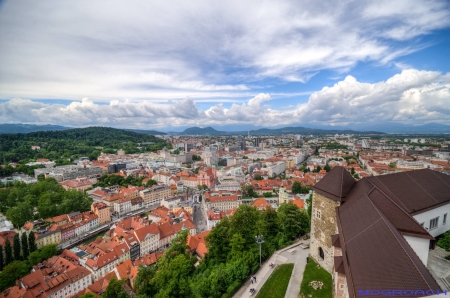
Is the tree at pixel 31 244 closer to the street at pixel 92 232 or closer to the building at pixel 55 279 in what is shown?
the building at pixel 55 279

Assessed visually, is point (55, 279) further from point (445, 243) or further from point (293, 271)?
point (445, 243)

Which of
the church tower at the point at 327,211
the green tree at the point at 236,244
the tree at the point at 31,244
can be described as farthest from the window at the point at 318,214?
the tree at the point at 31,244

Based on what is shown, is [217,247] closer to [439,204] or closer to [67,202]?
[439,204]

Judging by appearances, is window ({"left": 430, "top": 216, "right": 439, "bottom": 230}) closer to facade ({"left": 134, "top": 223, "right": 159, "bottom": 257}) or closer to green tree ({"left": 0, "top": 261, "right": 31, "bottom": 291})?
facade ({"left": 134, "top": 223, "right": 159, "bottom": 257})

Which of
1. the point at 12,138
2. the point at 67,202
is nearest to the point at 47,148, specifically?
the point at 12,138

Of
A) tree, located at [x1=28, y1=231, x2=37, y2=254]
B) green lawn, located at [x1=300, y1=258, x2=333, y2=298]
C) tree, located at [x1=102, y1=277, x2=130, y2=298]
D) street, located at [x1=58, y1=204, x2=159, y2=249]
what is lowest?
street, located at [x1=58, y1=204, x2=159, y2=249]

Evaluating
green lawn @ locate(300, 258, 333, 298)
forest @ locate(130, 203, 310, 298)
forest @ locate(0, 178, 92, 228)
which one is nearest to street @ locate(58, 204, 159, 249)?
forest @ locate(0, 178, 92, 228)
